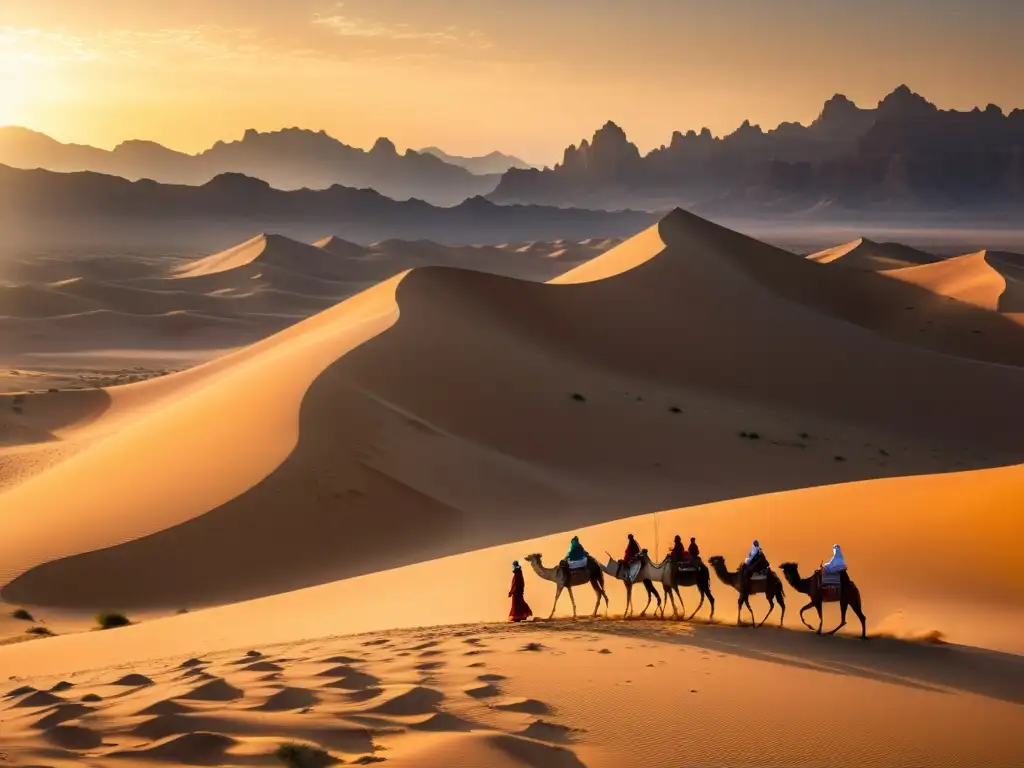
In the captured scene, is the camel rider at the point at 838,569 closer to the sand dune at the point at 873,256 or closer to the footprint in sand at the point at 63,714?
the footprint in sand at the point at 63,714

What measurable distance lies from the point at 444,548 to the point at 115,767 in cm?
1195

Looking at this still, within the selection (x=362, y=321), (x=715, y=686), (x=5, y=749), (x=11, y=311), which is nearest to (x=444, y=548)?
(x=715, y=686)

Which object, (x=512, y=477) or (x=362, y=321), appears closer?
(x=512, y=477)

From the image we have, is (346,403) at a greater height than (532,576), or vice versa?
(346,403)

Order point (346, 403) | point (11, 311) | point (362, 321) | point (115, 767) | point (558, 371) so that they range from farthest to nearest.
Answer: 1. point (11, 311)
2. point (362, 321)
3. point (558, 371)
4. point (346, 403)
5. point (115, 767)

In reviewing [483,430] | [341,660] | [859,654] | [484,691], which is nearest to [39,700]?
[341,660]

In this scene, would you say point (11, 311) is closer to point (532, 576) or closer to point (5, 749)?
point (532, 576)

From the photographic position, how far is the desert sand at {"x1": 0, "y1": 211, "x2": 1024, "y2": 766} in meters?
6.75

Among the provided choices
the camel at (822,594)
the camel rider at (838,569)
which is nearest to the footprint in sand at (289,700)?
the camel at (822,594)

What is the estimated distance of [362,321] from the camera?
32.5m

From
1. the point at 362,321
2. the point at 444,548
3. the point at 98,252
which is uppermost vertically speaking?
the point at 98,252

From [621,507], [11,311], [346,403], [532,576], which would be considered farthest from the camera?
[11,311]

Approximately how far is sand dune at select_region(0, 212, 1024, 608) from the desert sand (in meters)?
0.10

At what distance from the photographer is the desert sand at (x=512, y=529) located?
6.75m
